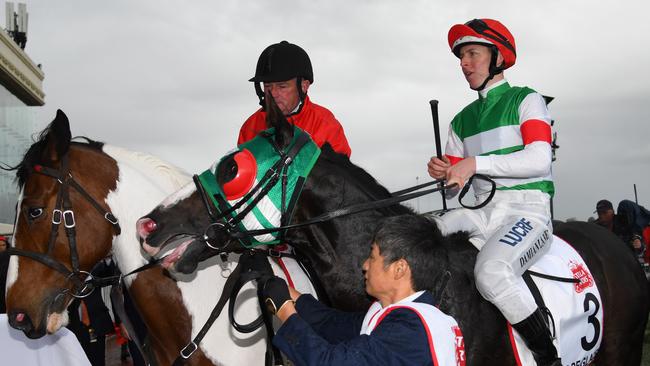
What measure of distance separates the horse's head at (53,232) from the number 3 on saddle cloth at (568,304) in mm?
2362

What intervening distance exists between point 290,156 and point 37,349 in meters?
2.36

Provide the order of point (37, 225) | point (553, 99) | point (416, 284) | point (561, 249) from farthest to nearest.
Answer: point (553, 99) < point (561, 249) < point (37, 225) < point (416, 284)

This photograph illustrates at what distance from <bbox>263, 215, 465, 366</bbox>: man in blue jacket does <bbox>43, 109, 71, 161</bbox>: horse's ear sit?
1.86 m

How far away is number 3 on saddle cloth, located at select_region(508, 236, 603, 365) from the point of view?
3.35 m

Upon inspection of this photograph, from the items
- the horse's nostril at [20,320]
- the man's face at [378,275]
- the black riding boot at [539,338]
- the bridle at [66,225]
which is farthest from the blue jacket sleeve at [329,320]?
the horse's nostril at [20,320]

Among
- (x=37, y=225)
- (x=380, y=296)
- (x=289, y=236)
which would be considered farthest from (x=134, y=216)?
(x=380, y=296)

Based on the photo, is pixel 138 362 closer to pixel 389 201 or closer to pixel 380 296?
pixel 389 201

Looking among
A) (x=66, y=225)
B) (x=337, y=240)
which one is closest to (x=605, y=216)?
(x=337, y=240)

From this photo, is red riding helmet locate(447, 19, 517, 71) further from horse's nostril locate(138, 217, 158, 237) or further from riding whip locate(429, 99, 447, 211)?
horse's nostril locate(138, 217, 158, 237)

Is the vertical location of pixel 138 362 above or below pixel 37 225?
below

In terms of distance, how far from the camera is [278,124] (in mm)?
3096

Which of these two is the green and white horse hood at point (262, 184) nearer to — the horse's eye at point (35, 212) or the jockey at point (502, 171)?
the jockey at point (502, 171)

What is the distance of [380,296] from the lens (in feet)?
7.61

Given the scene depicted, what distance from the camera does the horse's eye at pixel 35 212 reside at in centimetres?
351
